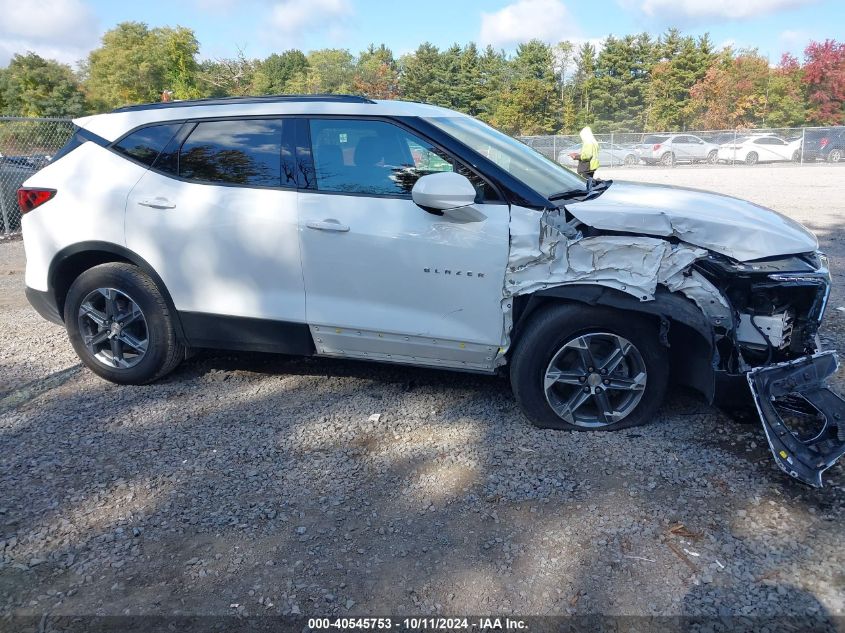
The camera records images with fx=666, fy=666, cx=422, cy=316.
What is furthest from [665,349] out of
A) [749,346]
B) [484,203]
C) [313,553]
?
[313,553]

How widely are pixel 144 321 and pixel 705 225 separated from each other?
11.5 feet

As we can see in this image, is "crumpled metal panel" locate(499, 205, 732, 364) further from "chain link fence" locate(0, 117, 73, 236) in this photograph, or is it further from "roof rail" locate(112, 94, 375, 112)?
"chain link fence" locate(0, 117, 73, 236)

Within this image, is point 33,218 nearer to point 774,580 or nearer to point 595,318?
point 595,318

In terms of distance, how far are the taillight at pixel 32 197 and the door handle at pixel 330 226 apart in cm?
195

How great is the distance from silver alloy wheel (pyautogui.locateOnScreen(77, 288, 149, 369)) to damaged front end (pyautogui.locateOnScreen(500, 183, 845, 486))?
2503 millimetres

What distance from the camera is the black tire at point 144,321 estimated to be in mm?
4328

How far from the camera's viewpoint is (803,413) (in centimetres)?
364

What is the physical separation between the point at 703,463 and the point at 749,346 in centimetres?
68

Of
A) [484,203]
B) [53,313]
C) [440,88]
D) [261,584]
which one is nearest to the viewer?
[261,584]

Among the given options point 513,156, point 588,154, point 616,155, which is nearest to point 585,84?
point 616,155

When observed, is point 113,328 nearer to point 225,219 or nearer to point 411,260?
point 225,219

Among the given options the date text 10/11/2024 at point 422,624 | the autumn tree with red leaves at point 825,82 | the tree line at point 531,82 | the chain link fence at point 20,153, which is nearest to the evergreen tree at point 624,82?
the tree line at point 531,82

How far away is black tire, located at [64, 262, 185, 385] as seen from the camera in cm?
433

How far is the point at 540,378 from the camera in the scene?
369 centimetres
